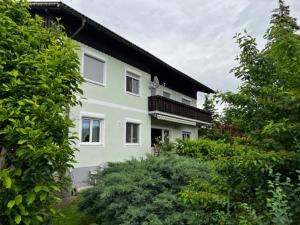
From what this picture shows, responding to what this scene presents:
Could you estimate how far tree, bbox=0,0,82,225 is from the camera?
3285 mm

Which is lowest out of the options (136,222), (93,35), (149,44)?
(136,222)

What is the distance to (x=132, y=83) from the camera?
19.4 metres

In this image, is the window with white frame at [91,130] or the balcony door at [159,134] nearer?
the window with white frame at [91,130]

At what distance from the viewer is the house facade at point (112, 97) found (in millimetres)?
14328

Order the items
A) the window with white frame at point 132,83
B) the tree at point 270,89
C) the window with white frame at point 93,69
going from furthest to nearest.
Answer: the window with white frame at point 132,83 < the window with white frame at point 93,69 < the tree at point 270,89

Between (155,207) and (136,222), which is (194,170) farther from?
(136,222)

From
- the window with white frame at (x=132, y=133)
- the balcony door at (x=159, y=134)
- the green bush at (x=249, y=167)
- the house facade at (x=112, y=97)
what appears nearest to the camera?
the green bush at (x=249, y=167)

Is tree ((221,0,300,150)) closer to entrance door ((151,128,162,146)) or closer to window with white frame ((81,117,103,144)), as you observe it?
window with white frame ((81,117,103,144))

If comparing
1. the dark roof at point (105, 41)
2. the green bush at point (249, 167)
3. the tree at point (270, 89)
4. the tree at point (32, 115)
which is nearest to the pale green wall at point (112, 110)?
the dark roof at point (105, 41)

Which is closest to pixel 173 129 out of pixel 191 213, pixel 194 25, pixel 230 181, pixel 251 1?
pixel 194 25

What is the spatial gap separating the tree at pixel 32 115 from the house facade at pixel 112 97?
26.9ft

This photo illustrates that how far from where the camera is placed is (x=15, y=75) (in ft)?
→ 11.9

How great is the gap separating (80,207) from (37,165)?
4555mm

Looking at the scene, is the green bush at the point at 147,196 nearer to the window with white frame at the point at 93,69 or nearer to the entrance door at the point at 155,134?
the window with white frame at the point at 93,69
